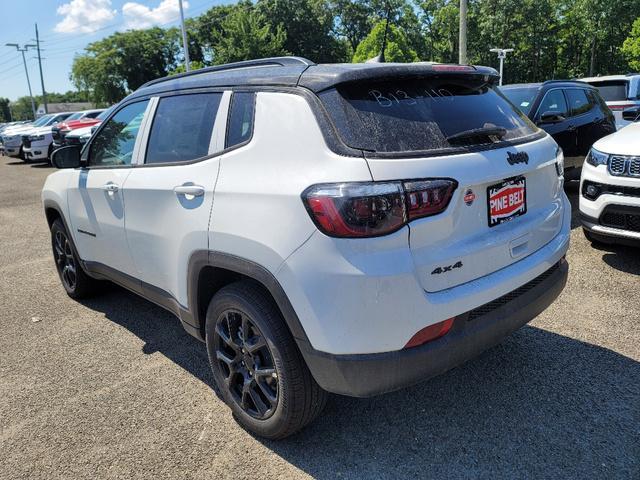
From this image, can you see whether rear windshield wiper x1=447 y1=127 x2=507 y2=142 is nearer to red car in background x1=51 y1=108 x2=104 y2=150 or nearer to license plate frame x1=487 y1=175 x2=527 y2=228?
license plate frame x1=487 y1=175 x2=527 y2=228

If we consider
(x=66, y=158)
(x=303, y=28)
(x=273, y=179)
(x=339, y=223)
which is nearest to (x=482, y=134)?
(x=339, y=223)

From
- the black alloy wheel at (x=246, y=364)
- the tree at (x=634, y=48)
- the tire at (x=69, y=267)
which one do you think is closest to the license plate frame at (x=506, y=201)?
the black alloy wheel at (x=246, y=364)

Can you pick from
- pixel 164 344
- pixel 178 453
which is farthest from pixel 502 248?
pixel 164 344

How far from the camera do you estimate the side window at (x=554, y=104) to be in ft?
22.7

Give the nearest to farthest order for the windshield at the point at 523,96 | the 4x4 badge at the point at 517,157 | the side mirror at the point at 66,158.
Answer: the 4x4 badge at the point at 517,157, the side mirror at the point at 66,158, the windshield at the point at 523,96

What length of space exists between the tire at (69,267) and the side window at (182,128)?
1.70 metres

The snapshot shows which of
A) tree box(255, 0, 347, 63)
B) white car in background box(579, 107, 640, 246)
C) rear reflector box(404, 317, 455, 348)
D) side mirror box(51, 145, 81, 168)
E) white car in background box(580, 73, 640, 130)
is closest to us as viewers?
rear reflector box(404, 317, 455, 348)

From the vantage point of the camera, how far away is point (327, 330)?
2.04 m

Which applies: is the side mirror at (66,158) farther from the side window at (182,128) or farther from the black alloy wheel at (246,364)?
the black alloy wheel at (246,364)

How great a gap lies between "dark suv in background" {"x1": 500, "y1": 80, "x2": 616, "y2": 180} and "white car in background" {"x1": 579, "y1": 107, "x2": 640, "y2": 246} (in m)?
2.00

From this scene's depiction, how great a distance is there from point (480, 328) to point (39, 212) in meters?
9.35

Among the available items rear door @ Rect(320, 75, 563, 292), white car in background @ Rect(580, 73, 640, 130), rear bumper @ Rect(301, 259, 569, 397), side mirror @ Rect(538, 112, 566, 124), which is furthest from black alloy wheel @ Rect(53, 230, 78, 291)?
white car in background @ Rect(580, 73, 640, 130)

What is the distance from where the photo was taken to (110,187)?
135 inches

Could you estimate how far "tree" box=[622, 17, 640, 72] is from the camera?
38.4 meters
